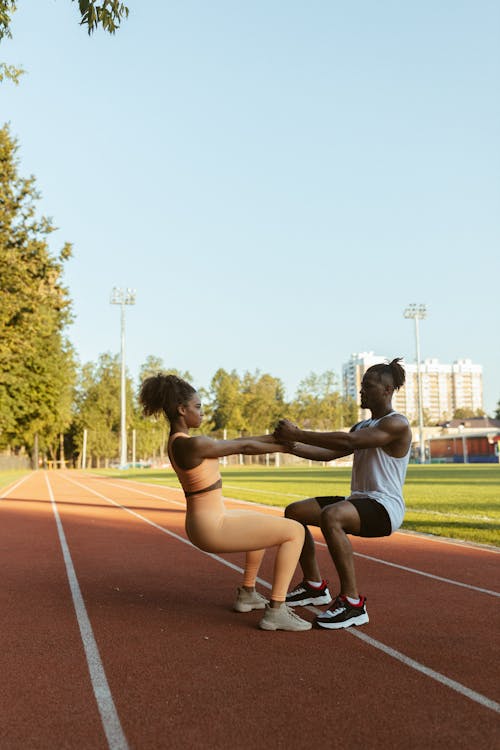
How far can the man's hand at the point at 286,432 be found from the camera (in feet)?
17.2

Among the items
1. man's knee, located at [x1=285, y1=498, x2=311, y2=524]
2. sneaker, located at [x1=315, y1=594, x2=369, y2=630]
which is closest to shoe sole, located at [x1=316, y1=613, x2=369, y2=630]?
sneaker, located at [x1=315, y1=594, x2=369, y2=630]

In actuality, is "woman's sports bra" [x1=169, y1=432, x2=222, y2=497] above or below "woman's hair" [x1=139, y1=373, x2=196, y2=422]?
below

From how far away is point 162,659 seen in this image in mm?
4547

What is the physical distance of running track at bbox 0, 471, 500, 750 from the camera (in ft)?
11.1

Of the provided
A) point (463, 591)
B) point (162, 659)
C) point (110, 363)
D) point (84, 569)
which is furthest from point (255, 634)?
point (110, 363)

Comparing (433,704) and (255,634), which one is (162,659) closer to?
(255,634)

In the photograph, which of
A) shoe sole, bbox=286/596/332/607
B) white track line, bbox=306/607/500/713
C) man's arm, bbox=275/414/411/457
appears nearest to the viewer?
white track line, bbox=306/607/500/713

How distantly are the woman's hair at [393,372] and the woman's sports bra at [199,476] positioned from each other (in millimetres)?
1346

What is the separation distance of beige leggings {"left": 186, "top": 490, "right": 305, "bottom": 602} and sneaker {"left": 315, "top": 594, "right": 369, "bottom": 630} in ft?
1.04

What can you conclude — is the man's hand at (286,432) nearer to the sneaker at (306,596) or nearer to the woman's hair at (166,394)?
the woman's hair at (166,394)

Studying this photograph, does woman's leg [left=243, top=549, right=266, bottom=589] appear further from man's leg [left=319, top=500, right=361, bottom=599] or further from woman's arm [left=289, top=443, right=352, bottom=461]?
woman's arm [left=289, top=443, right=352, bottom=461]

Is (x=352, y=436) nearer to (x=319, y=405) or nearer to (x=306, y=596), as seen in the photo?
(x=306, y=596)

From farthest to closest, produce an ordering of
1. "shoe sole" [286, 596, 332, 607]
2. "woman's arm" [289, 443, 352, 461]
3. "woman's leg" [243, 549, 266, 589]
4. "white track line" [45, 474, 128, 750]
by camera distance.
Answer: "shoe sole" [286, 596, 332, 607], "woman's arm" [289, 443, 352, 461], "woman's leg" [243, 549, 266, 589], "white track line" [45, 474, 128, 750]

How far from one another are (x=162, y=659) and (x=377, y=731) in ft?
5.31
